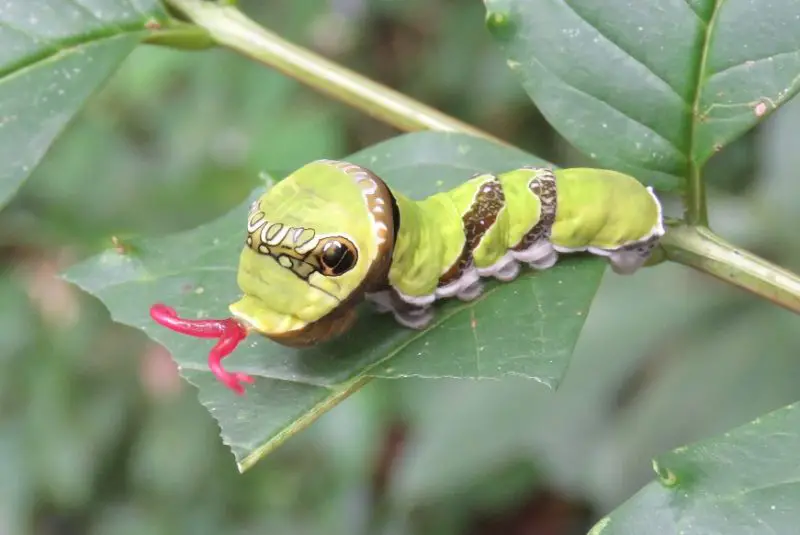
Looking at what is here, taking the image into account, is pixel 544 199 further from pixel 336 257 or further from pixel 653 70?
pixel 336 257

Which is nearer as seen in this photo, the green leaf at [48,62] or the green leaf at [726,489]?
the green leaf at [726,489]

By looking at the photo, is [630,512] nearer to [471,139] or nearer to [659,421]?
[471,139]

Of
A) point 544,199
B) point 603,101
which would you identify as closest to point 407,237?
point 544,199

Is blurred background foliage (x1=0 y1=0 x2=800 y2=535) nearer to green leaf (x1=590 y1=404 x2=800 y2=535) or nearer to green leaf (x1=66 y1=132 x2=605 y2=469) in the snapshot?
green leaf (x1=66 y1=132 x2=605 y2=469)

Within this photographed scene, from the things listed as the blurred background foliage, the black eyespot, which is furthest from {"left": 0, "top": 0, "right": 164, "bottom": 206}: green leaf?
the blurred background foliage

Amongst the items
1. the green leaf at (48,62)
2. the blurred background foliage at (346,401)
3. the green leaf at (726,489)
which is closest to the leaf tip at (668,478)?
the green leaf at (726,489)

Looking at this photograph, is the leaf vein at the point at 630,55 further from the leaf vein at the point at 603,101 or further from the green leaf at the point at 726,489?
the green leaf at the point at 726,489

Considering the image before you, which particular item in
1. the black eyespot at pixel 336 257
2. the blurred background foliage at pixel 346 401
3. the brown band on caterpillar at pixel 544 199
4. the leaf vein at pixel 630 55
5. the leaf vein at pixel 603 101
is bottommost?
the blurred background foliage at pixel 346 401
